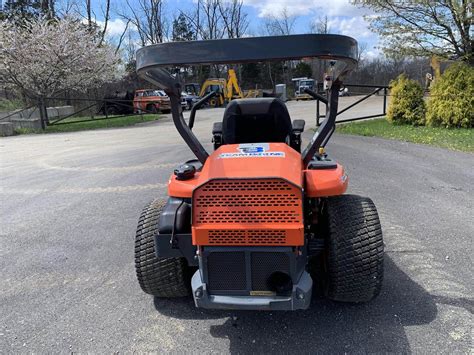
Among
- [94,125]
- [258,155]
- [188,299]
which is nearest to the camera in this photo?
[258,155]

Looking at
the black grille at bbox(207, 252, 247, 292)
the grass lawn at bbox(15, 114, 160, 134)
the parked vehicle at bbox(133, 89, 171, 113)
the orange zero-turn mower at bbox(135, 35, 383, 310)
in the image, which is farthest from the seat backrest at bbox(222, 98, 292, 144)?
the parked vehicle at bbox(133, 89, 171, 113)

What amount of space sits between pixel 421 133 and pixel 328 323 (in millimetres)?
8928

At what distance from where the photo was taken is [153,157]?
9414mm

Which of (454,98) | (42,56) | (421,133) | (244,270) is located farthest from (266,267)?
(42,56)

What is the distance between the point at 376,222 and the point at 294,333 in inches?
36.1

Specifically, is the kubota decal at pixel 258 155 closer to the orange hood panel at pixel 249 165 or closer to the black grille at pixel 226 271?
the orange hood panel at pixel 249 165

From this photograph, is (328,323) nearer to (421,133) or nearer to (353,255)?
(353,255)

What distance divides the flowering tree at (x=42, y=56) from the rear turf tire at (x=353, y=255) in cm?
1886

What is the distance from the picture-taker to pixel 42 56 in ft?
62.8

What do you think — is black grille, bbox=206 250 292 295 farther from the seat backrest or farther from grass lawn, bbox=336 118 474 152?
grass lawn, bbox=336 118 474 152

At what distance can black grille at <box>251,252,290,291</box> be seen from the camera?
7.98 feet

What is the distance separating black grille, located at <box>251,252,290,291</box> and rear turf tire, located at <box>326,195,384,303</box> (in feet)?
1.50

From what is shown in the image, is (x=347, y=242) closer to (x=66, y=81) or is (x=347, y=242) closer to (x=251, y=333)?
(x=251, y=333)

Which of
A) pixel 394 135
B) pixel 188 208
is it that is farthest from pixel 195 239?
pixel 394 135
